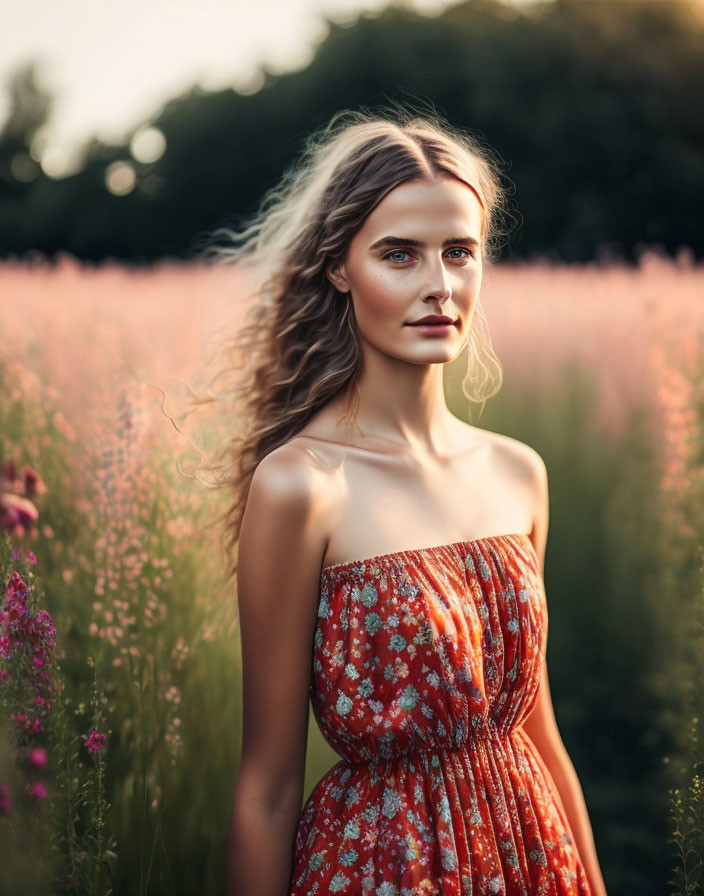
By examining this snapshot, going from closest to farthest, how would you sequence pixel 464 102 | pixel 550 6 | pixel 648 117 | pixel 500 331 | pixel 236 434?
1. pixel 236 434
2. pixel 500 331
3. pixel 648 117
4. pixel 464 102
5. pixel 550 6

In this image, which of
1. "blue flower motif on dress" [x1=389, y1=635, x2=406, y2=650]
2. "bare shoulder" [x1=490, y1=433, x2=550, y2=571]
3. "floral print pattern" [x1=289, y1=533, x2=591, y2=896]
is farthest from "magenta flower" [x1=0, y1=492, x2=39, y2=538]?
"bare shoulder" [x1=490, y1=433, x2=550, y2=571]

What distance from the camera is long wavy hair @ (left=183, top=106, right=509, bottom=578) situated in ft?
5.02

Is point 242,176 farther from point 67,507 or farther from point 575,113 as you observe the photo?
point 67,507

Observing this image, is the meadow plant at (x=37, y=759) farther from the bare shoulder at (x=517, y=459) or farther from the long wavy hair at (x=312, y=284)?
the bare shoulder at (x=517, y=459)

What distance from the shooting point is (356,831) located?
142 centimetres

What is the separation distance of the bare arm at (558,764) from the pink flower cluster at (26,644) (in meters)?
0.77

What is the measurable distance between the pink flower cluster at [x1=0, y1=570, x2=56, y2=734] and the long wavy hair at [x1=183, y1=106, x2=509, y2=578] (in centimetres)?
42

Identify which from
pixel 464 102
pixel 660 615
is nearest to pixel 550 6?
pixel 464 102

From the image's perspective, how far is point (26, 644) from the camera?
139 cm

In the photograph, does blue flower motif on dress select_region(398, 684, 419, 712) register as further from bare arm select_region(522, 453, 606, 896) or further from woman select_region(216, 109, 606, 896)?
bare arm select_region(522, 453, 606, 896)

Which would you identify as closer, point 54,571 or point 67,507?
point 54,571

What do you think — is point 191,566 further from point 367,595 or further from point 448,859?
point 448,859

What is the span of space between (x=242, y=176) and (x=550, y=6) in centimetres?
427

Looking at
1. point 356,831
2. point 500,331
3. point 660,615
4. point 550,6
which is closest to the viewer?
point 356,831
